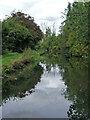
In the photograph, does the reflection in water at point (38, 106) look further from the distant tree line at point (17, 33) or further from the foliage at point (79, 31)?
the foliage at point (79, 31)

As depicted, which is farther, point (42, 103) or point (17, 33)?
point (17, 33)

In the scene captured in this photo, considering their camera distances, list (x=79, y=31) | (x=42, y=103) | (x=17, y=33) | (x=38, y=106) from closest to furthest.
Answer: (x=38, y=106) < (x=42, y=103) < (x=79, y=31) < (x=17, y=33)

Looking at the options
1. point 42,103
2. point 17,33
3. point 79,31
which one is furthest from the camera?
point 17,33

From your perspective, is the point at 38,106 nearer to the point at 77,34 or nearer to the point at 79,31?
the point at 79,31

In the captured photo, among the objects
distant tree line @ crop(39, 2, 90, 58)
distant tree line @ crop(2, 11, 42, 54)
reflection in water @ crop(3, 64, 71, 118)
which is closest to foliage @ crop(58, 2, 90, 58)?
distant tree line @ crop(39, 2, 90, 58)

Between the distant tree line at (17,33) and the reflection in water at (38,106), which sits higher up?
the distant tree line at (17,33)

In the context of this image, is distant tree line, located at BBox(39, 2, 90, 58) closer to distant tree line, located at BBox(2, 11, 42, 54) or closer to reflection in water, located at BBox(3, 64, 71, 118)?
distant tree line, located at BBox(2, 11, 42, 54)

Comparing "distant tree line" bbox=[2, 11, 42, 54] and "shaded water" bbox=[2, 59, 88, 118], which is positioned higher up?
"distant tree line" bbox=[2, 11, 42, 54]

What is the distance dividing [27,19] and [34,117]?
35217mm

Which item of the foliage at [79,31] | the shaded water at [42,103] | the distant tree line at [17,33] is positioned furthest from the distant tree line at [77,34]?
the shaded water at [42,103]

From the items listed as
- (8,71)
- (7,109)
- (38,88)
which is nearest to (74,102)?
(7,109)

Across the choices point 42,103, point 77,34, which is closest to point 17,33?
point 77,34

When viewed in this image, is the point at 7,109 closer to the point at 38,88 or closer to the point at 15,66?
the point at 38,88

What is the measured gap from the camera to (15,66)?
1786 centimetres
